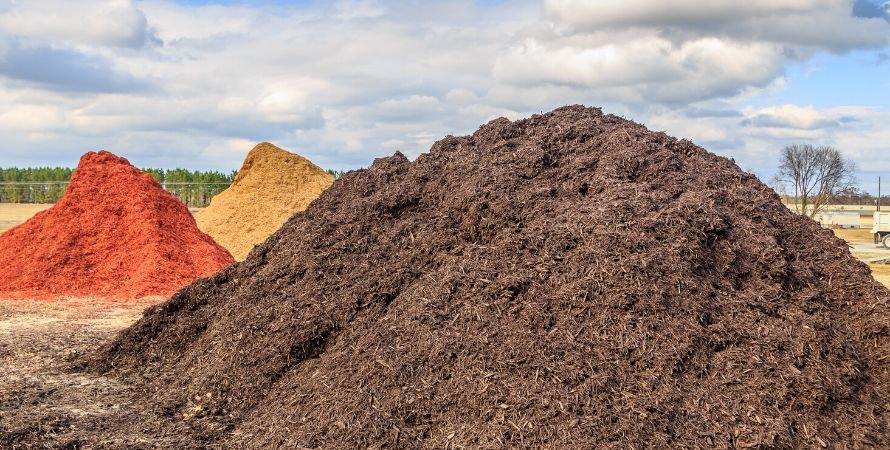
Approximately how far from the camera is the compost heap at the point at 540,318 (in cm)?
470

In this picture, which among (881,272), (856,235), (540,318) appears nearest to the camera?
(540,318)

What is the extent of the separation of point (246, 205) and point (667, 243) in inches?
652

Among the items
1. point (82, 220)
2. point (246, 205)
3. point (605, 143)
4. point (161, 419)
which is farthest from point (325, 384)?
point (246, 205)

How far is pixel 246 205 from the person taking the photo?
20594 mm

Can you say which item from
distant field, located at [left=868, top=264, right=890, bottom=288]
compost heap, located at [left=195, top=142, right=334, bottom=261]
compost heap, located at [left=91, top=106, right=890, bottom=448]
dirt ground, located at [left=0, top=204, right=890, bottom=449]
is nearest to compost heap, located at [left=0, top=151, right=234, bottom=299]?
dirt ground, located at [left=0, top=204, right=890, bottom=449]

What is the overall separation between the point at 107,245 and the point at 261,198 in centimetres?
631

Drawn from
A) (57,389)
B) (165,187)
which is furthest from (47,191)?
(57,389)

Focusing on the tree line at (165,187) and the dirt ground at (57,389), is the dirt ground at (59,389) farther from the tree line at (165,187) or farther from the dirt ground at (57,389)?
the tree line at (165,187)

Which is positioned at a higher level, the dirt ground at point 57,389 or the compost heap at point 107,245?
the compost heap at point 107,245

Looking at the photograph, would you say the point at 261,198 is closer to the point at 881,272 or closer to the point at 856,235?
the point at 881,272

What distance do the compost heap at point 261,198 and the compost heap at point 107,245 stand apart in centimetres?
335

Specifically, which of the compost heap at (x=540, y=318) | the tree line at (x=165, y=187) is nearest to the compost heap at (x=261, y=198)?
the compost heap at (x=540, y=318)

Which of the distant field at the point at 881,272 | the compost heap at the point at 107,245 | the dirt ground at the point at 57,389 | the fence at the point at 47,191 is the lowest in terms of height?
the distant field at the point at 881,272

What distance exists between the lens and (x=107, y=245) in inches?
574
